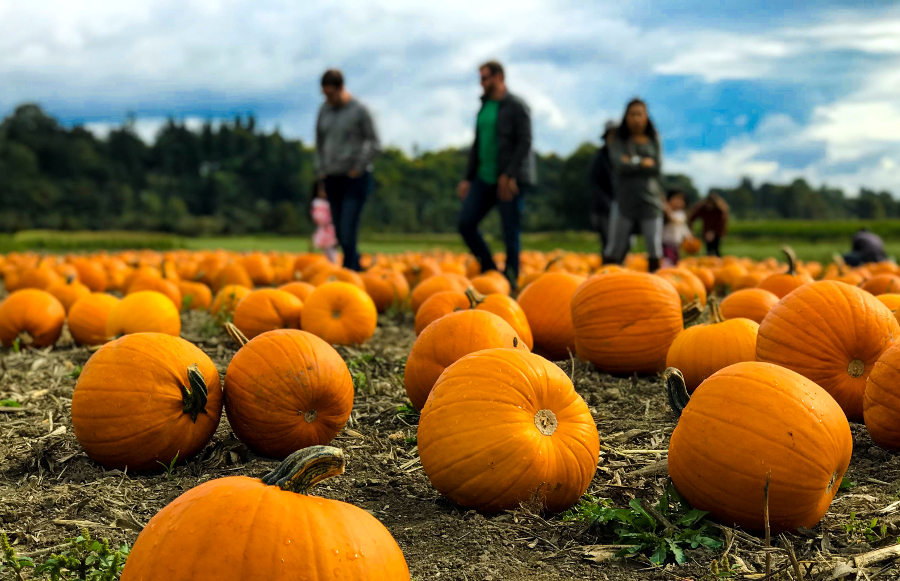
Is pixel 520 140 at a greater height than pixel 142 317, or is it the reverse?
pixel 520 140

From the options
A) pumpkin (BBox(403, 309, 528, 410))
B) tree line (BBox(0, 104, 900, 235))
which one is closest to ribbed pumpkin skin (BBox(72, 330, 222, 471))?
pumpkin (BBox(403, 309, 528, 410))

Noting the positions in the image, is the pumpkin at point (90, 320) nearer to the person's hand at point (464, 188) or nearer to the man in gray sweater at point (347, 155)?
the man in gray sweater at point (347, 155)

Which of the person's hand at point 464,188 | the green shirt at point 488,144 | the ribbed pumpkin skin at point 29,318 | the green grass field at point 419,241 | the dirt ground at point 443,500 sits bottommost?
the green grass field at point 419,241

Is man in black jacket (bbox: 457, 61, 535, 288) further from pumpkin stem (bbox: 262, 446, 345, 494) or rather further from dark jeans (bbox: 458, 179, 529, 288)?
pumpkin stem (bbox: 262, 446, 345, 494)

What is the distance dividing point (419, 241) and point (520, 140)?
3078cm

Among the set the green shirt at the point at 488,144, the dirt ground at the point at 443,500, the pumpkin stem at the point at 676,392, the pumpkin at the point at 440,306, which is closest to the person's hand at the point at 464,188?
the green shirt at the point at 488,144

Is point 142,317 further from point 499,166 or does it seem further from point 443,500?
point 499,166

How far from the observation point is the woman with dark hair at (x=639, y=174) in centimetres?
981

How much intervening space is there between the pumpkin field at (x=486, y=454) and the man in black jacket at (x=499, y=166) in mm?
Answer: 4498

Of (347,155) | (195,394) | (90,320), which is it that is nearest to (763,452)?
(195,394)

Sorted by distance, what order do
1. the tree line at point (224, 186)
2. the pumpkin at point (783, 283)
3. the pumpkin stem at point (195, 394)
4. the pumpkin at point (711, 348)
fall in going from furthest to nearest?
the tree line at point (224, 186) → the pumpkin at point (783, 283) → the pumpkin at point (711, 348) → the pumpkin stem at point (195, 394)

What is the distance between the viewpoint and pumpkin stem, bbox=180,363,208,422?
3.36 metres

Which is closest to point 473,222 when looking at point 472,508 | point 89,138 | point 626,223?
point 626,223

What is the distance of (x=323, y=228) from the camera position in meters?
15.3
